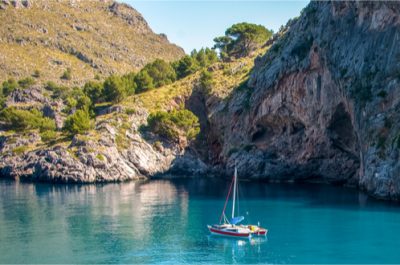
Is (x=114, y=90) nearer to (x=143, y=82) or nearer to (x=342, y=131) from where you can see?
(x=143, y=82)

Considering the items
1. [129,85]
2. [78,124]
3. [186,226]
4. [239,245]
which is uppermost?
[129,85]

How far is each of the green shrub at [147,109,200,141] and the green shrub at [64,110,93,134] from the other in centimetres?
1594

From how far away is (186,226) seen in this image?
7519 centimetres

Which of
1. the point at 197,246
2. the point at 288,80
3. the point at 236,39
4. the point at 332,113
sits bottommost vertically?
the point at 197,246

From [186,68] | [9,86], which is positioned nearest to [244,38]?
[186,68]

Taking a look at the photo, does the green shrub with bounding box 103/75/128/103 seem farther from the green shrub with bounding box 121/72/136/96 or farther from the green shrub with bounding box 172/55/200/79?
the green shrub with bounding box 172/55/200/79

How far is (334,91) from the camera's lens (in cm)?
10712

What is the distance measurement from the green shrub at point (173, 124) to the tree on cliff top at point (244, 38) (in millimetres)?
41056

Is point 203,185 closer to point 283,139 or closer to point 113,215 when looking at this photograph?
point 283,139

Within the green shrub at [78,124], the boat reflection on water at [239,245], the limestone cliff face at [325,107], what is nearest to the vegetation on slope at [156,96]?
the green shrub at [78,124]

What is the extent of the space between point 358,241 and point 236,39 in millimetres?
119672

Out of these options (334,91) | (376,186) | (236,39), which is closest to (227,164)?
(334,91)

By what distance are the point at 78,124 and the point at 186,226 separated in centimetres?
6706

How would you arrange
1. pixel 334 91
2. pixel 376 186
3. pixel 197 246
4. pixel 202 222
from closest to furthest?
pixel 197 246 → pixel 202 222 → pixel 376 186 → pixel 334 91
